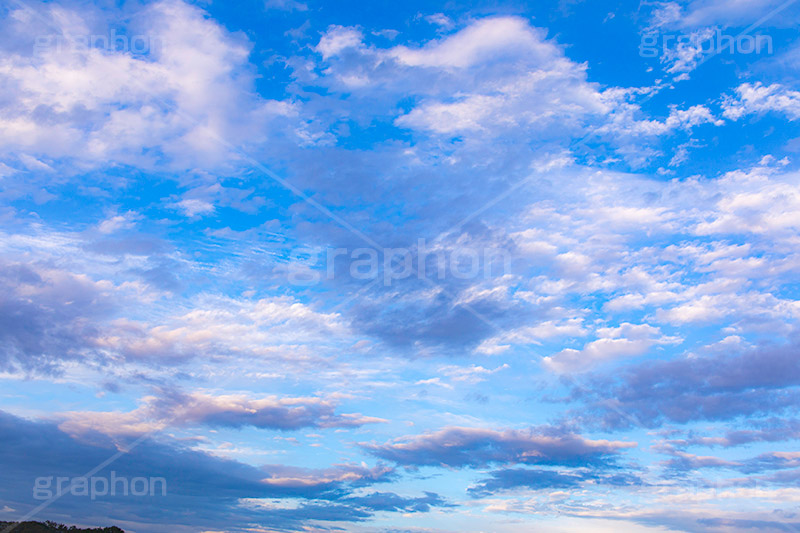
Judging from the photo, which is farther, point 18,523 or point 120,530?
point 120,530

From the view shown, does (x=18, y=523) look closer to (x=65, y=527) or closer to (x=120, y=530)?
(x=65, y=527)

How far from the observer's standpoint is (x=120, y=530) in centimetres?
18912

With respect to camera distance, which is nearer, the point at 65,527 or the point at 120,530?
the point at 65,527

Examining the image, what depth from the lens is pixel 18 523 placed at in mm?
171375

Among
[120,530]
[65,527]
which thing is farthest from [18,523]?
[120,530]

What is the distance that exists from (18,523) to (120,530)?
2757 cm

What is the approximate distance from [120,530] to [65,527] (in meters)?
20.4

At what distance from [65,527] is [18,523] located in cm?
1222

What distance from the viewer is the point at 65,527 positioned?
563ft
